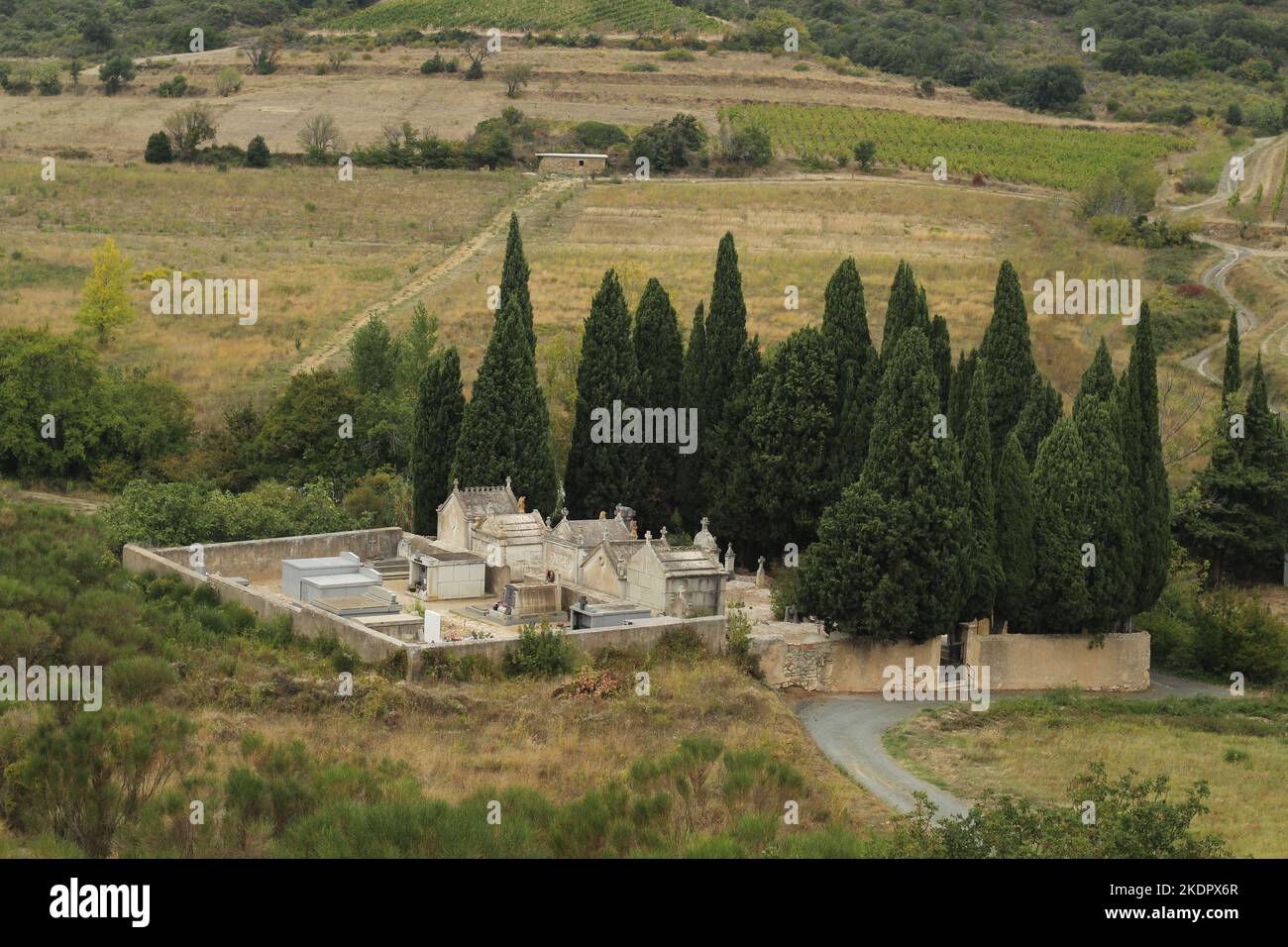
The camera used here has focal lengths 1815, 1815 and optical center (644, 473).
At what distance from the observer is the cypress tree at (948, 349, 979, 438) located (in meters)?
42.8

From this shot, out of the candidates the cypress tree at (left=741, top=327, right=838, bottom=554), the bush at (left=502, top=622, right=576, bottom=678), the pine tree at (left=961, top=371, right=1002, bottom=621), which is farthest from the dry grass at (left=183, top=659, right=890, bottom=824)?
the cypress tree at (left=741, top=327, right=838, bottom=554)

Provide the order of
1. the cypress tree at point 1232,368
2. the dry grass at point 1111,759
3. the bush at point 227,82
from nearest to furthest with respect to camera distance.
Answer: the dry grass at point 1111,759 → the cypress tree at point 1232,368 → the bush at point 227,82

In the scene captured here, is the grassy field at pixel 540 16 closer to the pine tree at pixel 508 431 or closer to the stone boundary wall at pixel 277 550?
the pine tree at pixel 508 431

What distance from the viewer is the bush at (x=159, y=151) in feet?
317

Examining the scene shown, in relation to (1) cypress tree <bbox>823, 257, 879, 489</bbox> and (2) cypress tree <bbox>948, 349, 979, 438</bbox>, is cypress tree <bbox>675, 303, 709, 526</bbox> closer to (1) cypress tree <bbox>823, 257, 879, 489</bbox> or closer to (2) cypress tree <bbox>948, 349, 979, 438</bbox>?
(1) cypress tree <bbox>823, 257, 879, 489</bbox>

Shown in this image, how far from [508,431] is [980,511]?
1139 cm

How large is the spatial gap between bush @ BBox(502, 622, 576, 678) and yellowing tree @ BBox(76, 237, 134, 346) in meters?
35.4

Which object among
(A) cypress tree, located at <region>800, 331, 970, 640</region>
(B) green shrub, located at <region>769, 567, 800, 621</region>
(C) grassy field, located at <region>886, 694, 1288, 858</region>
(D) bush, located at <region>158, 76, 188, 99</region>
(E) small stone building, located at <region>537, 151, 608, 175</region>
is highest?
(D) bush, located at <region>158, 76, 188, 99</region>

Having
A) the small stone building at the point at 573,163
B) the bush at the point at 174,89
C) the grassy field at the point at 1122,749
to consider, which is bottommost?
the grassy field at the point at 1122,749

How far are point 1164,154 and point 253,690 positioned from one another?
91929mm

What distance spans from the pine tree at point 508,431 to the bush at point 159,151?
58870mm

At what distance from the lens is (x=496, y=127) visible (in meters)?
104

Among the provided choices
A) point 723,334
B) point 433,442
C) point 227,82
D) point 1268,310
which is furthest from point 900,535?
point 227,82

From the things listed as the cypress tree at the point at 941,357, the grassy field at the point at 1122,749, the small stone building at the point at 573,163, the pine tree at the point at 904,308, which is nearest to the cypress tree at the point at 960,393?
the cypress tree at the point at 941,357
